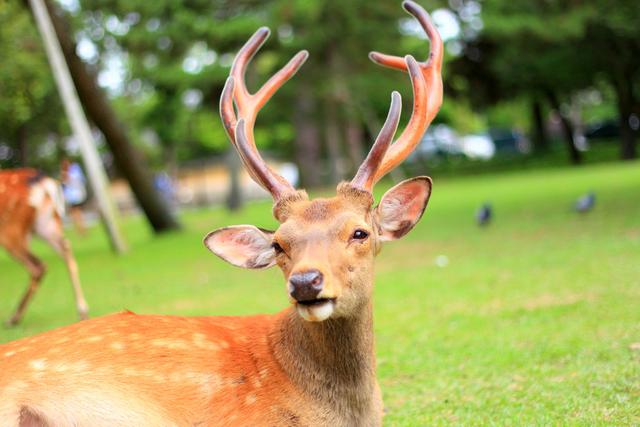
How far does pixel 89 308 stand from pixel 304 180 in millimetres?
25835

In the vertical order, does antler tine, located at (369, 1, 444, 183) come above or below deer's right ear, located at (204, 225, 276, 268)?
above

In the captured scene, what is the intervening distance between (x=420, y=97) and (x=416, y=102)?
0.04 metres

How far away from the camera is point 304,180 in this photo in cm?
3531

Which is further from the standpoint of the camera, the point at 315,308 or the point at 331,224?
the point at 331,224

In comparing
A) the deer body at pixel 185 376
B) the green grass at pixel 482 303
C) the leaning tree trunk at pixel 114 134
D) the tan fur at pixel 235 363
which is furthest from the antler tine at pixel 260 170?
the leaning tree trunk at pixel 114 134

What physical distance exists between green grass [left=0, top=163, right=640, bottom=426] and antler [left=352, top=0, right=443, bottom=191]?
4.91 feet

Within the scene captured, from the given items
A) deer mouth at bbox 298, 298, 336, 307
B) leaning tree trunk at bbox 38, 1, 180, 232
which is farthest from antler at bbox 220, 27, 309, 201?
leaning tree trunk at bbox 38, 1, 180, 232

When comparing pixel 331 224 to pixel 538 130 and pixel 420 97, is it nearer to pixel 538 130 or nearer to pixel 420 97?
pixel 420 97

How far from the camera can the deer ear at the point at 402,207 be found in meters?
4.22

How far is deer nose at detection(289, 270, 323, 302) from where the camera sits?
11.3 feet

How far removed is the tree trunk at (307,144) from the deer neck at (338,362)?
29.7 metres

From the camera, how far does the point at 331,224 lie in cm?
385

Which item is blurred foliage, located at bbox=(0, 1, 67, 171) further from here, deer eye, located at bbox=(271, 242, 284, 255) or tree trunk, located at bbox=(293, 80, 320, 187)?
deer eye, located at bbox=(271, 242, 284, 255)

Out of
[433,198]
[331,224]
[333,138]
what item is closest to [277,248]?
[331,224]
